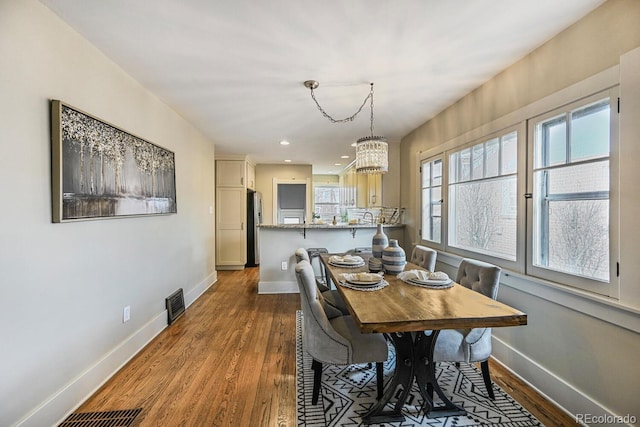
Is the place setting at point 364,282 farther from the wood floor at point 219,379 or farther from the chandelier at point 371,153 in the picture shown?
the chandelier at point 371,153

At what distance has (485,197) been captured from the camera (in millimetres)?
2688

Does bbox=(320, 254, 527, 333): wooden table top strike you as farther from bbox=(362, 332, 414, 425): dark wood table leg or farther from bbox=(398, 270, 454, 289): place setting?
bbox=(362, 332, 414, 425): dark wood table leg

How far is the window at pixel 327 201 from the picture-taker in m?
9.42

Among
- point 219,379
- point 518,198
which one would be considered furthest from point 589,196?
point 219,379

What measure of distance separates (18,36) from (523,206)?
3258 mm

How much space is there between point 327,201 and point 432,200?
19.8 ft

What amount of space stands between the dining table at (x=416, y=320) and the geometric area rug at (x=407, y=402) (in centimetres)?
7

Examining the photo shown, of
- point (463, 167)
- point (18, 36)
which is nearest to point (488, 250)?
point (463, 167)

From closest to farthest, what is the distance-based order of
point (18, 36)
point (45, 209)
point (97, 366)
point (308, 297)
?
point (18, 36) → point (45, 209) → point (308, 297) → point (97, 366)

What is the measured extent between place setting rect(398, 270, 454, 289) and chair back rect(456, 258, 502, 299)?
219 millimetres

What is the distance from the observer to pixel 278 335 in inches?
113

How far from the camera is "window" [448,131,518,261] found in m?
2.35

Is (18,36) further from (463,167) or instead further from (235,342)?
(463,167)

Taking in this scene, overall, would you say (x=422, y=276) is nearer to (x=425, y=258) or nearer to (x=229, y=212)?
(x=425, y=258)
